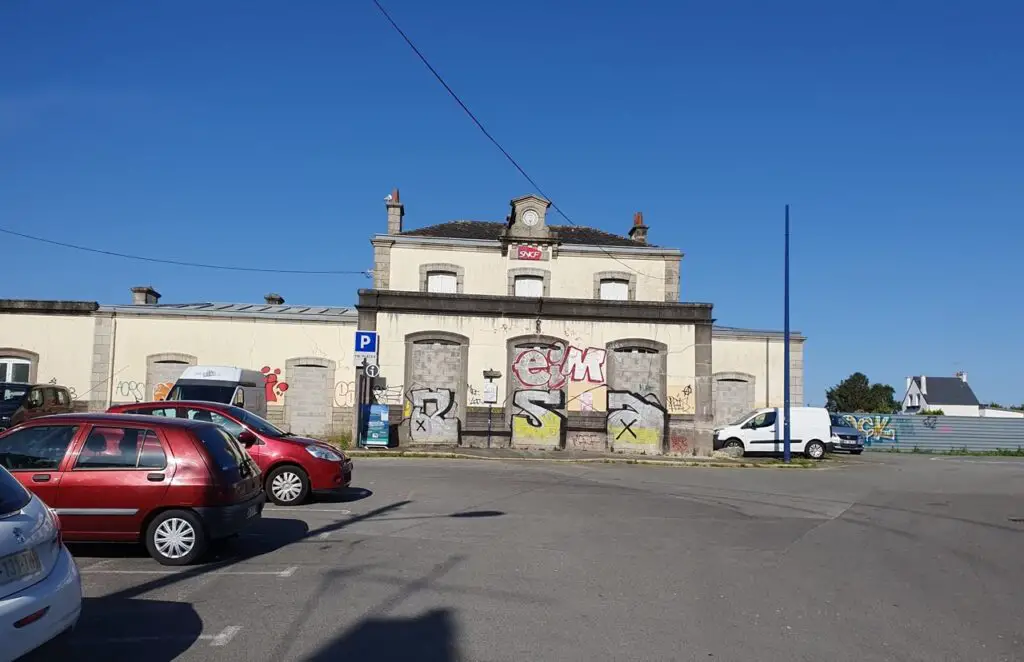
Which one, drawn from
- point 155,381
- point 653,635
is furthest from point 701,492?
point 155,381

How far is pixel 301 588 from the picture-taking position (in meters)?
7.70

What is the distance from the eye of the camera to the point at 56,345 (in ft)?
93.3

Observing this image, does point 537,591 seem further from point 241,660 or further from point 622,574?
point 241,660

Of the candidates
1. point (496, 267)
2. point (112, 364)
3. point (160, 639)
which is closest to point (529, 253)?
point (496, 267)

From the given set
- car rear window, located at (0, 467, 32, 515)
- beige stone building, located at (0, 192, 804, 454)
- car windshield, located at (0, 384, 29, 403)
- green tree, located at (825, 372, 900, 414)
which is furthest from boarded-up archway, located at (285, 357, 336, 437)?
green tree, located at (825, 372, 900, 414)

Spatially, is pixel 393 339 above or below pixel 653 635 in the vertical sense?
above

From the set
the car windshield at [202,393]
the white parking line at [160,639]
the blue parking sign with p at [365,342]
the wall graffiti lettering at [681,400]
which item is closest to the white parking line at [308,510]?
the white parking line at [160,639]

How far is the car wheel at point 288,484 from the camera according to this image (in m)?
13.4

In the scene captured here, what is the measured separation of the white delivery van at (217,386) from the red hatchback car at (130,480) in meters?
12.7

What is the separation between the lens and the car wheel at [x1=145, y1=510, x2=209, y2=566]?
28.4 ft

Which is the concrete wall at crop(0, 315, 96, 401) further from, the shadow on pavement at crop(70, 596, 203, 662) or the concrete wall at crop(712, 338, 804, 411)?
the concrete wall at crop(712, 338, 804, 411)

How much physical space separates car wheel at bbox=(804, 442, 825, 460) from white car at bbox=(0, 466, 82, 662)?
2782 cm

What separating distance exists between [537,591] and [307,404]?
22640 millimetres

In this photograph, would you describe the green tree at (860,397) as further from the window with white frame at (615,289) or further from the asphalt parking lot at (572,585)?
the asphalt parking lot at (572,585)
